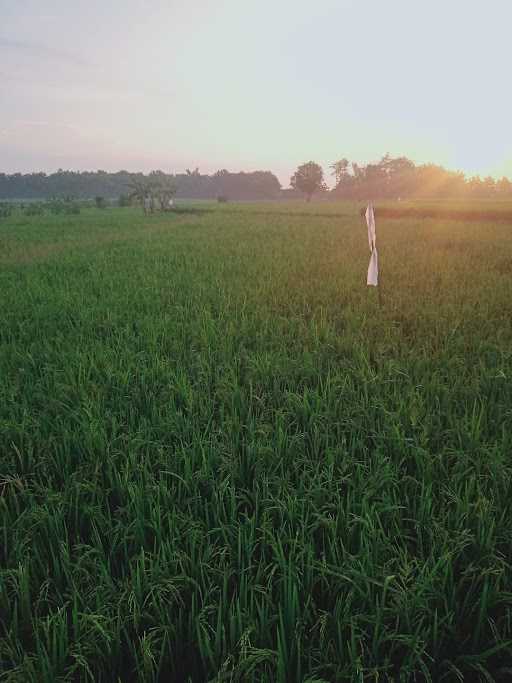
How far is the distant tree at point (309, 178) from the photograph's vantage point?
6284 centimetres

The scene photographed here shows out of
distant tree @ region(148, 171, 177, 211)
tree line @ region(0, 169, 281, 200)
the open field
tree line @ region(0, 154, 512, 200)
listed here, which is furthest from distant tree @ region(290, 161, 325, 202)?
the open field

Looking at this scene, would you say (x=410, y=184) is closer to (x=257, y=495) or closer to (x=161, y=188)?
(x=161, y=188)

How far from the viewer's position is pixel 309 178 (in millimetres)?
62844

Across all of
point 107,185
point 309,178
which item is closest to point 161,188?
point 309,178

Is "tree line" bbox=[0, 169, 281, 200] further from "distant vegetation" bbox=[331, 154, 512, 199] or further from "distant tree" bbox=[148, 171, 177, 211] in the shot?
"distant tree" bbox=[148, 171, 177, 211]

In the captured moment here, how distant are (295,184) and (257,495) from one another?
6850cm

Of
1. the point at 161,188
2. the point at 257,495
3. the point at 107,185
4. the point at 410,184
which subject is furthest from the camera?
the point at 107,185

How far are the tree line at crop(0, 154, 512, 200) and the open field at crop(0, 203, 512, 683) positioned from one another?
3363 cm

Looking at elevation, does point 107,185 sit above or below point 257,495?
above

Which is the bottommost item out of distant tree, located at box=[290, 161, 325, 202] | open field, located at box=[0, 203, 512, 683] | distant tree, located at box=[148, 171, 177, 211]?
open field, located at box=[0, 203, 512, 683]

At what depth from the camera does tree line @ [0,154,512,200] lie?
195 ft

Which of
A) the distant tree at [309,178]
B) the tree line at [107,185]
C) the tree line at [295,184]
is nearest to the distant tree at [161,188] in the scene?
the tree line at [295,184]

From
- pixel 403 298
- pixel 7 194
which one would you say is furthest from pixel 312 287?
pixel 7 194

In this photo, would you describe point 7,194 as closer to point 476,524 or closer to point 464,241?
point 464,241
